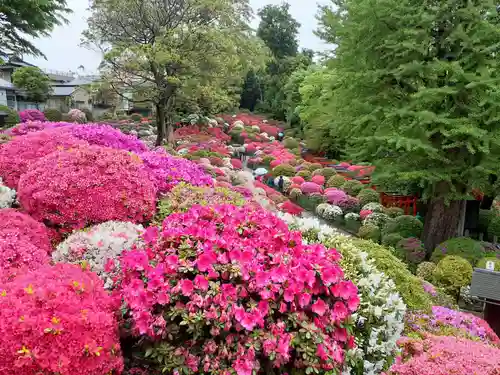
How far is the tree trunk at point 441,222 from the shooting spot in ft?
39.2

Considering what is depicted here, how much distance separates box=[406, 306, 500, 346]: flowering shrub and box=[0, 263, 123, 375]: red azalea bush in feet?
10.7

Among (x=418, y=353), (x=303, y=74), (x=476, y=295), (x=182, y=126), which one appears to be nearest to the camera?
(x=418, y=353)

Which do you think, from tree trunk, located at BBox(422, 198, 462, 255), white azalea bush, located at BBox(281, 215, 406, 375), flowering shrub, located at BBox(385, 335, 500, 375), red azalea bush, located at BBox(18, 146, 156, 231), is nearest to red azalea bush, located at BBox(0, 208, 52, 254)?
red azalea bush, located at BBox(18, 146, 156, 231)

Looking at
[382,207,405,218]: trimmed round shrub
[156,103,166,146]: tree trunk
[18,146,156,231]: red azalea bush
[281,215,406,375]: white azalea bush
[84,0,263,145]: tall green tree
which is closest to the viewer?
[281,215,406,375]: white azalea bush

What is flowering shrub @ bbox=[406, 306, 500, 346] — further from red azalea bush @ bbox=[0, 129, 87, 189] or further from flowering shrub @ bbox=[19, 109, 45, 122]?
flowering shrub @ bbox=[19, 109, 45, 122]

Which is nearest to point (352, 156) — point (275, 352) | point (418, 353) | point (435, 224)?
point (435, 224)

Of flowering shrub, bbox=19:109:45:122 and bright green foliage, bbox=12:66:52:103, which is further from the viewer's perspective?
bright green foliage, bbox=12:66:52:103

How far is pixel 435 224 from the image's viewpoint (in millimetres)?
12039

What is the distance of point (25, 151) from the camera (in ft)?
21.3

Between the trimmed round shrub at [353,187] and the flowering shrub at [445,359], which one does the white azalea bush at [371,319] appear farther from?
the trimmed round shrub at [353,187]

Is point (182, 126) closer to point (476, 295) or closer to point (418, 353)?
point (476, 295)

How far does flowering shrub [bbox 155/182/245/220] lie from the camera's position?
5.48 meters

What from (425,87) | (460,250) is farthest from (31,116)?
(460,250)

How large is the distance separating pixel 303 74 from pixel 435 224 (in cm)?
2556
